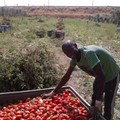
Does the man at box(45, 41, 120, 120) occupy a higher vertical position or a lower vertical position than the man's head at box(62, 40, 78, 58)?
lower

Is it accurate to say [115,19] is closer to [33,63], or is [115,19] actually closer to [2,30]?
[2,30]

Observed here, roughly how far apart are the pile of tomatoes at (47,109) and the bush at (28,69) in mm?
1608

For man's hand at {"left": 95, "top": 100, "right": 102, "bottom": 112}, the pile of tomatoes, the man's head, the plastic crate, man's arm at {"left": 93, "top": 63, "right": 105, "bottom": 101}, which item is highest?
the man's head

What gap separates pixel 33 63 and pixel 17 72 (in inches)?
17.1

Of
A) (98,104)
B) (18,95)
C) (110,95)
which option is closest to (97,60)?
(98,104)

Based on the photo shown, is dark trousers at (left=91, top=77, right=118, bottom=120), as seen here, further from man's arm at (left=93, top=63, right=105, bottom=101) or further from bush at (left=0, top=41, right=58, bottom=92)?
bush at (left=0, top=41, right=58, bottom=92)

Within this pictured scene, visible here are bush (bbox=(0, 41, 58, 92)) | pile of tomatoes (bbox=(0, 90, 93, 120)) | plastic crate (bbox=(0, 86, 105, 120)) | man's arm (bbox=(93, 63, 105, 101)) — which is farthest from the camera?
bush (bbox=(0, 41, 58, 92))

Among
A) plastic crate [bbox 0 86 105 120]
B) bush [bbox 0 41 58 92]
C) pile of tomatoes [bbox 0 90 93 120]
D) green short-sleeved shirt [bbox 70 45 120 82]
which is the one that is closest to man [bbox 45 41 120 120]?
green short-sleeved shirt [bbox 70 45 120 82]

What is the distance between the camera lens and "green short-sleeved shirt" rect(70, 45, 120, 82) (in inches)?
154

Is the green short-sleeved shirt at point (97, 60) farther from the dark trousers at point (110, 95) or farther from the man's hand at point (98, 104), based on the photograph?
the man's hand at point (98, 104)

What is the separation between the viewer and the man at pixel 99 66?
392 centimetres

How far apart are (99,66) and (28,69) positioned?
3158 millimetres

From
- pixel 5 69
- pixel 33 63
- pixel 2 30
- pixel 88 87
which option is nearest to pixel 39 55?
pixel 33 63

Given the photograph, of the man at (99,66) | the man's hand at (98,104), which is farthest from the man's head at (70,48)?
the man's hand at (98,104)
